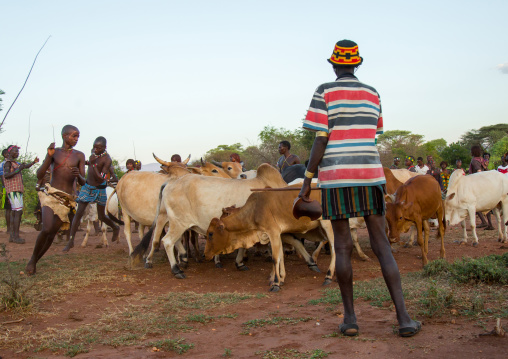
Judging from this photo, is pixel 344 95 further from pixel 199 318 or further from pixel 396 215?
pixel 396 215

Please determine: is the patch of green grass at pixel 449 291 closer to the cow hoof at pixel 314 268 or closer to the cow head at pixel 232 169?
the cow hoof at pixel 314 268

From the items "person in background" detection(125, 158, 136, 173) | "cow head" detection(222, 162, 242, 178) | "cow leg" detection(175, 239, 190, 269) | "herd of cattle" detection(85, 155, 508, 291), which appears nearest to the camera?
"herd of cattle" detection(85, 155, 508, 291)

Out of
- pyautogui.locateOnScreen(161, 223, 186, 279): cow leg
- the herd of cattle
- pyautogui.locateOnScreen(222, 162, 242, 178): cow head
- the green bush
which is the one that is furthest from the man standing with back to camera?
pyautogui.locateOnScreen(222, 162, 242, 178): cow head

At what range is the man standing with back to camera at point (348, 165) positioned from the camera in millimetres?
3975

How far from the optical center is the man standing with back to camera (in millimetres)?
3975

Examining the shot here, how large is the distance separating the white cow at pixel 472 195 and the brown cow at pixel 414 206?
7.98 ft

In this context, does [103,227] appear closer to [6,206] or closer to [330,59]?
[6,206]

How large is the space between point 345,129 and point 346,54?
2.11ft

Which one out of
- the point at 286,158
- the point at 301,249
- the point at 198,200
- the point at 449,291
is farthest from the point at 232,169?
the point at 449,291

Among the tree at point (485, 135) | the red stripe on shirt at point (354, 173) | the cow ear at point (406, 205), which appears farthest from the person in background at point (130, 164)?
the tree at point (485, 135)

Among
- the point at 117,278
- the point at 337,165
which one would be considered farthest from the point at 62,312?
the point at 337,165

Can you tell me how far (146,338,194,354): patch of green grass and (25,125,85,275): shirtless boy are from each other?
369 centimetres

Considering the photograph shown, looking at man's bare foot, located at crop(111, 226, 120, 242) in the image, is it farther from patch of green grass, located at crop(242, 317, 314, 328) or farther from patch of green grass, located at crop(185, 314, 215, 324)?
patch of green grass, located at crop(242, 317, 314, 328)

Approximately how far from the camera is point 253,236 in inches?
285
